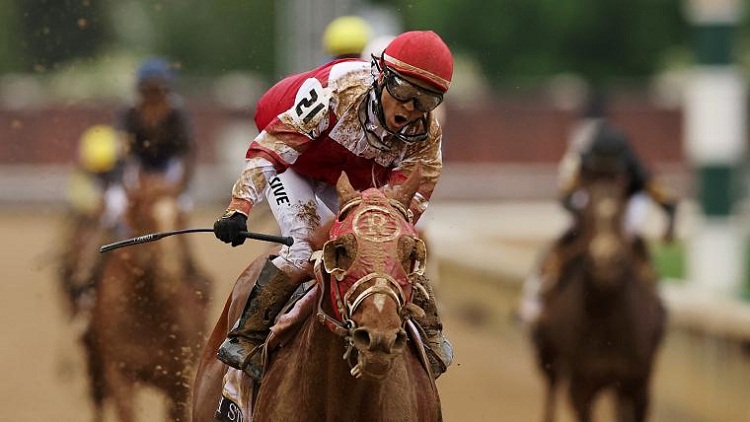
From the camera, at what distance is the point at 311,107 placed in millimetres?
5410

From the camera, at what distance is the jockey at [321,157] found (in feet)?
17.1

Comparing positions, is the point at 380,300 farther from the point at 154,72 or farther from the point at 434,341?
the point at 154,72

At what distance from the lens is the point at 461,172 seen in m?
37.6

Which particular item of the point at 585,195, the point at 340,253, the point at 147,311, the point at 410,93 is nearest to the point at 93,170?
the point at 147,311

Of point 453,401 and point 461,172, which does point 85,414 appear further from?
point 461,172

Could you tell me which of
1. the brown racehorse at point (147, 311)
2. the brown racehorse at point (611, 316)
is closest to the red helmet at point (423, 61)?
the brown racehorse at point (147, 311)

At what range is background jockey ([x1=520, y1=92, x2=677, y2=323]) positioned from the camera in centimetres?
1020

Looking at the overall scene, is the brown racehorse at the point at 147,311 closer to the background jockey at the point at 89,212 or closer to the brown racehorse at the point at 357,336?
the background jockey at the point at 89,212

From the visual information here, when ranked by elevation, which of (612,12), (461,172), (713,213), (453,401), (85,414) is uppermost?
(713,213)

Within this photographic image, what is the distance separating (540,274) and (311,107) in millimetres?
5712

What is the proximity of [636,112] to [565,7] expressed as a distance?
3113 mm

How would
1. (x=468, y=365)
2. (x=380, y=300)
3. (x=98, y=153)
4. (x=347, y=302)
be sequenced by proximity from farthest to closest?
(x=468, y=365) → (x=98, y=153) → (x=347, y=302) → (x=380, y=300)

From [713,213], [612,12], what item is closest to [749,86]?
[612,12]

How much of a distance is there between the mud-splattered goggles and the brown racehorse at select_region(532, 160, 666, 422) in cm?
476
